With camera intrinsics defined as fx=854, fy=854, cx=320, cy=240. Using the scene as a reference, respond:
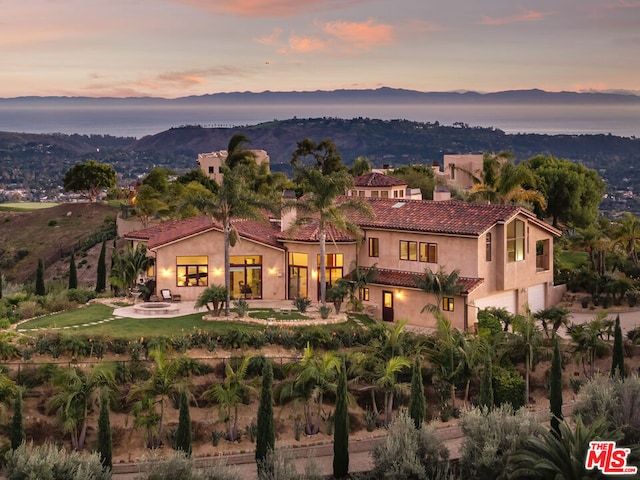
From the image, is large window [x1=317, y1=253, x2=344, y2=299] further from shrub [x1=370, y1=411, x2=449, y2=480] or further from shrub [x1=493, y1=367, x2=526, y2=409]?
shrub [x1=370, y1=411, x2=449, y2=480]

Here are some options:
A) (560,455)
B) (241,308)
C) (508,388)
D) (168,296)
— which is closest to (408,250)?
(241,308)

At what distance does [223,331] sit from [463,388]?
1054 cm

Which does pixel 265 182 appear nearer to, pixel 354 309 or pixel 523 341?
pixel 354 309

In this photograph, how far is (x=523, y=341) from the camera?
35.7 meters

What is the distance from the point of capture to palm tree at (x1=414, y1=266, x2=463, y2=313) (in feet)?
129

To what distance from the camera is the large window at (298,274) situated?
1743 inches

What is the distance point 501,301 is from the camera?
42656 millimetres

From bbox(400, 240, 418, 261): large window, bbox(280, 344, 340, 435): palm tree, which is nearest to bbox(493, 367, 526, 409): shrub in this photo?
bbox(280, 344, 340, 435): palm tree

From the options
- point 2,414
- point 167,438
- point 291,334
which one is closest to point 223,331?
point 291,334

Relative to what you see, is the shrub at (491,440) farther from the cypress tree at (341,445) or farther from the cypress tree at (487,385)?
the cypress tree at (487,385)

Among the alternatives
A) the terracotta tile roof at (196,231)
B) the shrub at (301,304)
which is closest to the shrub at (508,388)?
the shrub at (301,304)

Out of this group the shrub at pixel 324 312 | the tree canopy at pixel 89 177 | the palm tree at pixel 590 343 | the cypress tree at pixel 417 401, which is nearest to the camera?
the cypress tree at pixel 417 401

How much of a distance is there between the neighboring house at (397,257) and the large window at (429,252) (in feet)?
0.16

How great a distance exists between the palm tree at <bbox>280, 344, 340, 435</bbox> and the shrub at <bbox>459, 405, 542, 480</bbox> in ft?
20.8
